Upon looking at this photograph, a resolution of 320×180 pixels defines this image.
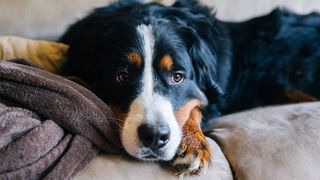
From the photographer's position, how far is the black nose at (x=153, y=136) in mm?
1341

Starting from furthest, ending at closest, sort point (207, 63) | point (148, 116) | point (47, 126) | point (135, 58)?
point (207, 63) → point (135, 58) → point (148, 116) → point (47, 126)

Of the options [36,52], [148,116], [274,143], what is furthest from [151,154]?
[36,52]

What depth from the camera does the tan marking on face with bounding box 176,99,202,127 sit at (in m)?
1.54

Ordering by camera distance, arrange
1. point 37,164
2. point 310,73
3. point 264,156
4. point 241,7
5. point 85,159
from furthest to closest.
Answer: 1. point 241,7
2. point 310,73
3. point 264,156
4. point 85,159
5. point 37,164

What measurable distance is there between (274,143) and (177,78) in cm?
38

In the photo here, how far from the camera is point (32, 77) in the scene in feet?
4.34

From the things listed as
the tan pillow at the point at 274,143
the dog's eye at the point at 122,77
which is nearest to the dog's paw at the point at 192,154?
the tan pillow at the point at 274,143

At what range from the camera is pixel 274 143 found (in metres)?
1.47

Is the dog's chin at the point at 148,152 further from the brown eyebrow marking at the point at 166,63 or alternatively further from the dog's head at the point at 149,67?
the brown eyebrow marking at the point at 166,63

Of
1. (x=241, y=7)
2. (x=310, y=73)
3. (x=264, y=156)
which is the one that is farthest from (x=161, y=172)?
(x=241, y=7)

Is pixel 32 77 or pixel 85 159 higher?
pixel 32 77

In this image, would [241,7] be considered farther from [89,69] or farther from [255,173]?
[255,173]

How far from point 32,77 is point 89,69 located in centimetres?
34

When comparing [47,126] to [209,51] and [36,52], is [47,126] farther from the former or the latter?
[209,51]
